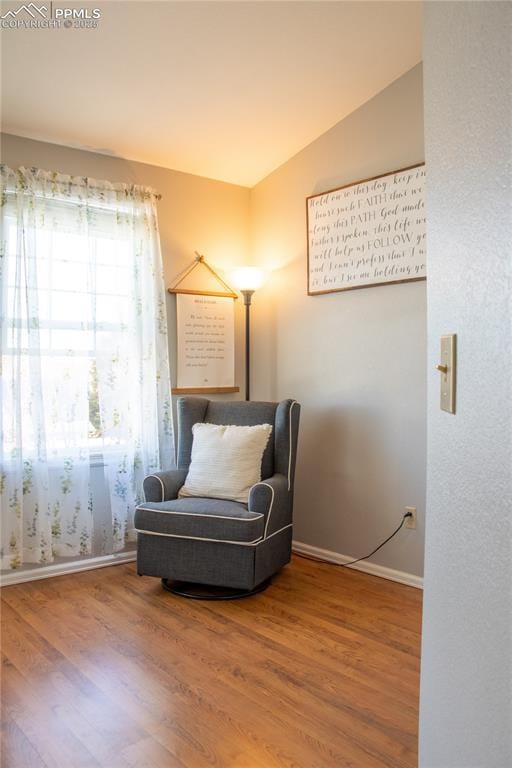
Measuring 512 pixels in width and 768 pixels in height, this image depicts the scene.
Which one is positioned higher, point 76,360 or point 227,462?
point 76,360

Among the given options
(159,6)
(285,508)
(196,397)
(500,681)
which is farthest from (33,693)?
(159,6)

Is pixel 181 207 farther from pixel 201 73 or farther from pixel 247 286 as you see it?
pixel 201 73

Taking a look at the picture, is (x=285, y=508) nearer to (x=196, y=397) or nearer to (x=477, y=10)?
(x=196, y=397)

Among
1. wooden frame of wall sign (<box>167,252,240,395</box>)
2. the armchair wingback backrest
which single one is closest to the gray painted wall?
the armchair wingback backrest

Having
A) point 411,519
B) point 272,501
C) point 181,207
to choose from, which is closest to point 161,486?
point 272,501

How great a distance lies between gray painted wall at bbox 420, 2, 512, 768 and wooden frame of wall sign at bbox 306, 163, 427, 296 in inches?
80.9

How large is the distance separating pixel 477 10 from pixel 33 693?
2.34m

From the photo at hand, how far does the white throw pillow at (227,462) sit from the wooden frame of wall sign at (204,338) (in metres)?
0.60

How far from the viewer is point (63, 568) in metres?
3.45

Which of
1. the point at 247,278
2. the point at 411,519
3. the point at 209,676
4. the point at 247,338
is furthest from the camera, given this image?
the point at 247,338

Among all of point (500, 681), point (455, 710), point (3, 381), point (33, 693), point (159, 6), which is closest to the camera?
point (500, 681)

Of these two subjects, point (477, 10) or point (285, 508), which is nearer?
point (477, 10)

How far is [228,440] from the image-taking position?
3.42m

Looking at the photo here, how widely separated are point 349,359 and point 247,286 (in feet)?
2.81
